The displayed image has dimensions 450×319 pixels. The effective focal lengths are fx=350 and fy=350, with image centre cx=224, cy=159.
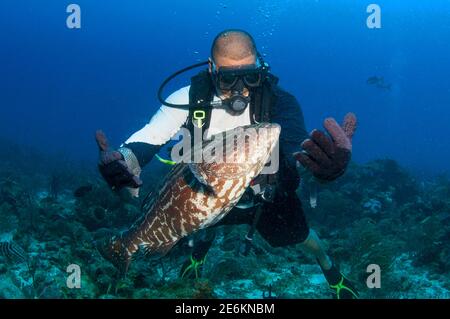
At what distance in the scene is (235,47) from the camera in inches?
150

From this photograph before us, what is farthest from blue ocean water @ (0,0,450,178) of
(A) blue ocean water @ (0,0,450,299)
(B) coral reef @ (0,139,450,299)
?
(B) coral reef @ (0,139,450,299)

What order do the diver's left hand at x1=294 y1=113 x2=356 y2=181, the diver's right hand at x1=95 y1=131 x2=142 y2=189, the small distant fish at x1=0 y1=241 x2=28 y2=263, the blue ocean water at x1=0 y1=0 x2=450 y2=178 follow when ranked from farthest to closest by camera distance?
1. the blue ocean water at x1=0 y1=0 x2=450 y2=178
2. the small distant fish at x1=0 y1=241 x2=28 y2=263
3. the diver's right hand at x1=95 y1=131 x2=142 y2=189
4. the diver's left hand at x1=294 y1=113 x2=356 y2=181

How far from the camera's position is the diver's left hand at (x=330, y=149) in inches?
107

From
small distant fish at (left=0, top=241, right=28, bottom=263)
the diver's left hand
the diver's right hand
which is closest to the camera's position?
the diver's left hand

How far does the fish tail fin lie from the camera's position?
143 inches

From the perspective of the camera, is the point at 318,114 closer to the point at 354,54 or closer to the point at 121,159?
the point at 354,54

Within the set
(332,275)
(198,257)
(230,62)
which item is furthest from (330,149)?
(198,257)

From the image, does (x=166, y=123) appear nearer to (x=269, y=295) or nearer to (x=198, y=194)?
(x=198, y=194)

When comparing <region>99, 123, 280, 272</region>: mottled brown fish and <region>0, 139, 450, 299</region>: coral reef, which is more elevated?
<region>99, 123, 280, 272</region>: mottled brown fish

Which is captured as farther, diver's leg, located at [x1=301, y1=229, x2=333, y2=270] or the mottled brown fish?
diver's leg, located at [x1=301, y1=229, x2=333, y2=270]

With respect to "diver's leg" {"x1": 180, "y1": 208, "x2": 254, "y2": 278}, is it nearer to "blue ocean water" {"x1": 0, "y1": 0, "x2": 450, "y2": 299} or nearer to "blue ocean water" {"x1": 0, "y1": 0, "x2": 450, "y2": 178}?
"blue ocean water" {"x1": 0, "y1": 0, "x2": 450, "y2": 299}

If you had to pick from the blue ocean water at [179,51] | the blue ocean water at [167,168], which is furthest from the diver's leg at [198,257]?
the blue ocean water at [179,51]

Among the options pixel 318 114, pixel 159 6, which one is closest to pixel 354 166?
pixel 318 114

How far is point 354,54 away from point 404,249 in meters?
156
